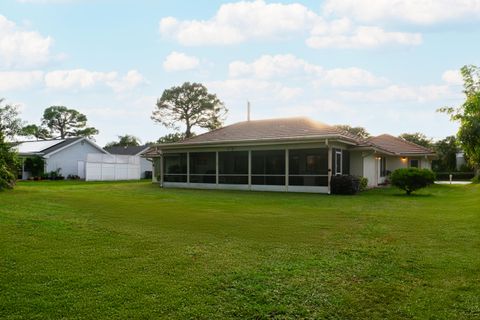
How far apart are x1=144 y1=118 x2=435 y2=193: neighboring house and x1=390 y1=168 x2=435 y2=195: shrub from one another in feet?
9.54

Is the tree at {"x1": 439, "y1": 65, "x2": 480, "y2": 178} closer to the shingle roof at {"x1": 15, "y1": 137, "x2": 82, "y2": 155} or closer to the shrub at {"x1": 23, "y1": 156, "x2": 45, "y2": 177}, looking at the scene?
the shrub at {"x1": 23, "y1": 156, "x2": 45, "y2": 177}

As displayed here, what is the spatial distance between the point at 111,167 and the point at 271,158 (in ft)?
65.1

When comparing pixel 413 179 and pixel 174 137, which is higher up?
pixel 174 137

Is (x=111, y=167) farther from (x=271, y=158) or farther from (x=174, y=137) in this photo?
(x=271, y=158)

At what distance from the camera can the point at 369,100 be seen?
25078 mm

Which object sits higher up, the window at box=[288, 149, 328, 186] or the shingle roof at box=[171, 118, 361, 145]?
the shingle roof at box=[171, 118, 361, 145]

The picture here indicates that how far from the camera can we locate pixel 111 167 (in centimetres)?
3519

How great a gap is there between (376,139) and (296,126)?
48.8 ft

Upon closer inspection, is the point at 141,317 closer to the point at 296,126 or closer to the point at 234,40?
the point at 234,40

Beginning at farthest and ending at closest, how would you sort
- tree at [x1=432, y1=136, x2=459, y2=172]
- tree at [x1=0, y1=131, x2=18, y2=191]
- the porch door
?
tree at [x1=432, y1=136, x2=459, y2=172] → the porch door → tree at [x1=0, y1=131, x2=18, y2=191]

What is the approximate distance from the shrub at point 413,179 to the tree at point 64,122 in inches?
2281

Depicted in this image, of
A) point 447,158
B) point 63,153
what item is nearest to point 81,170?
point 63,153

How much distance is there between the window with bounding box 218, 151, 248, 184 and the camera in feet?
70.9

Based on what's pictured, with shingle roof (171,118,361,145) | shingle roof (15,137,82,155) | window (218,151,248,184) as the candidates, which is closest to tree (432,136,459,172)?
shingle roof (171,118,361,145)
